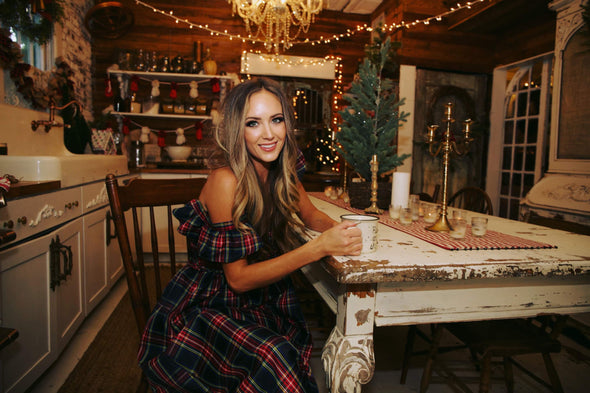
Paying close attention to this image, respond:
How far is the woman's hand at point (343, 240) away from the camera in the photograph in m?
0.96

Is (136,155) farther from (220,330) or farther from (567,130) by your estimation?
(567,130)

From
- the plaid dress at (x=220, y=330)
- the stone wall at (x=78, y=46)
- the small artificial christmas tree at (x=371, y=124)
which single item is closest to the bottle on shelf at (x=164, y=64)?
the stone wall at (x=78, y=46)

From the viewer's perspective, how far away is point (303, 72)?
5.04 metres

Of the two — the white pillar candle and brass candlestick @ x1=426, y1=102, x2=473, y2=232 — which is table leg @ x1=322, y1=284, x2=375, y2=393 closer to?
brass candlestick @ x1=426, y1=102, x2=473, y2=232

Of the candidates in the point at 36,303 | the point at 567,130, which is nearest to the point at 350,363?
the point at 36,303

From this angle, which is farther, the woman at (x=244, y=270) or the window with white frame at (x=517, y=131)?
the window with white frame at (x=517, y=131)

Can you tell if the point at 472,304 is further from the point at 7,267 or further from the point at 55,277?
the point at 55,277

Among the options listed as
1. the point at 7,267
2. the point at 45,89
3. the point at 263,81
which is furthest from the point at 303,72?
the point at 7,267

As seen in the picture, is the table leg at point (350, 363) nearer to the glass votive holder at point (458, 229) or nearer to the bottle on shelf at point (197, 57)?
the glass votive holder at point (458, 229)

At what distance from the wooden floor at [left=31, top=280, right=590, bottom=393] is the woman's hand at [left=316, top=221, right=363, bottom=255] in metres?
1.06

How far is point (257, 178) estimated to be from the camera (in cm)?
134

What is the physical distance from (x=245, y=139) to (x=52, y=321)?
1405 mm

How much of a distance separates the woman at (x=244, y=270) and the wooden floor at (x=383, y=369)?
0.84m

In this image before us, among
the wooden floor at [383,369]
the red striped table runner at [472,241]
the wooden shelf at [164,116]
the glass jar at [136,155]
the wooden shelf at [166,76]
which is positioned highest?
the wooden shelf at [166,76]
